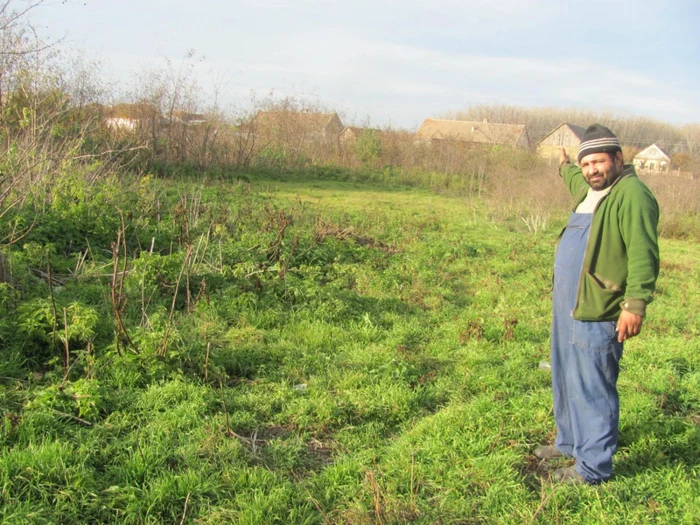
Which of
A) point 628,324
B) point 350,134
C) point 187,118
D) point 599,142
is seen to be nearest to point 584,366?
point 628,324

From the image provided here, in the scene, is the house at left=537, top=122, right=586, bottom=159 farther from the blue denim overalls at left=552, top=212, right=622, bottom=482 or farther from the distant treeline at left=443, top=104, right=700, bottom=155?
the blue denim overalls at left=552, top=212, right=622, bottom=482

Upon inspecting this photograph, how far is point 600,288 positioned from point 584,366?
49 centimetres

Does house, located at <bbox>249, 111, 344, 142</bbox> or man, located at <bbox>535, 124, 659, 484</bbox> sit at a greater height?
house, located at <bbox>249, 111, 344, 142</bbox>

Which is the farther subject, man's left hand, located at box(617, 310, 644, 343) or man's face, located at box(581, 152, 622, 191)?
man's face, located at box(581, 152, 622, 191)

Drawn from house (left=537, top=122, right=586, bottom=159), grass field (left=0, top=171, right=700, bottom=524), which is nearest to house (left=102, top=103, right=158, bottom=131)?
grass field (left=0, top=171, right=700, bottom=524)

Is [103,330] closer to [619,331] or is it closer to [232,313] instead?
[232,313]

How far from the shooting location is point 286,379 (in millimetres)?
4547

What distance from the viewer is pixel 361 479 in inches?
129

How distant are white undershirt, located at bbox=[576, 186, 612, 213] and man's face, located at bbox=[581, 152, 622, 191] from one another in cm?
4

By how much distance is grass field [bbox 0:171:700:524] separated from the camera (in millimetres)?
2990

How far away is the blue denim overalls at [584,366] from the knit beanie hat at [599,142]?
1.24ft

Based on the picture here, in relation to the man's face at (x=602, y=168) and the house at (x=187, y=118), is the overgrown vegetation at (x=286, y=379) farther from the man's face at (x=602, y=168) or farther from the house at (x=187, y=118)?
the house at (x=187, y=118)

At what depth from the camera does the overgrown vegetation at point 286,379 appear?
119 inches

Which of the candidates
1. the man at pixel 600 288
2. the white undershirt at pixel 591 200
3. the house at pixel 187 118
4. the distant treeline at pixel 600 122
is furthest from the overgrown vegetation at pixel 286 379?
the distant treeline at pixel 600 122
